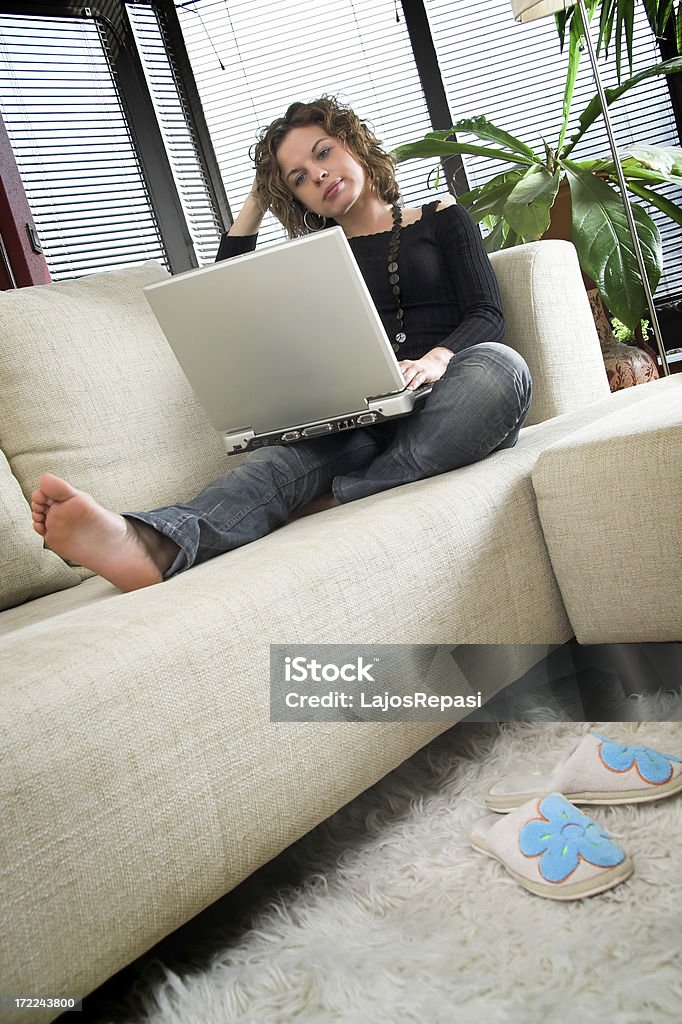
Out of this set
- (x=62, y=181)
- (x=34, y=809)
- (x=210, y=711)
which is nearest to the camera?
(x=34, y=809)

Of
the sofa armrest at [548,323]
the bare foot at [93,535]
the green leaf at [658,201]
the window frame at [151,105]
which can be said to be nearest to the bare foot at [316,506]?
the bare foot at [93,535]

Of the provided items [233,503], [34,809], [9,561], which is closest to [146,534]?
[233,503]

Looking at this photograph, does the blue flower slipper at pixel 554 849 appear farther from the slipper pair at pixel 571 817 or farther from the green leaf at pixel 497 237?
the green leaf at pixel 497 237

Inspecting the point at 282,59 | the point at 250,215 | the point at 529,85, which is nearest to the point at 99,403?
the point at 250,215

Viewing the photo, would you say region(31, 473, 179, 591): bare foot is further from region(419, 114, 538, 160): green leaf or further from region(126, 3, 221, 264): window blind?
region(126, 3, 221, 264): window blind

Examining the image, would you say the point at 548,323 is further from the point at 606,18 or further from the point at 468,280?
the point at 606,18

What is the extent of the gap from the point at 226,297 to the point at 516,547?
0.50 m

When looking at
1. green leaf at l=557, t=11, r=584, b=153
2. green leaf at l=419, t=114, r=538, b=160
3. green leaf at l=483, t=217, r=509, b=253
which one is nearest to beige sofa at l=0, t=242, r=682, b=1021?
green leaf at l=483, t=217, r=509, b=253

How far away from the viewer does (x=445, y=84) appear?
3.45 m

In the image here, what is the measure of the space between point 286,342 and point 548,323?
0.58m

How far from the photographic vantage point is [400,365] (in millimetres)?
1362

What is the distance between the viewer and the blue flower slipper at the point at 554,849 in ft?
2.53

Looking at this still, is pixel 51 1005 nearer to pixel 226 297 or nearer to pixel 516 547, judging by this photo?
pixel 516 547

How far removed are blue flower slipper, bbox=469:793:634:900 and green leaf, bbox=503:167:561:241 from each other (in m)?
1.83
